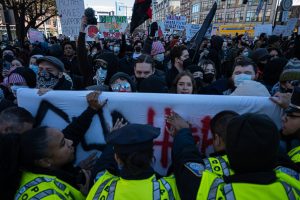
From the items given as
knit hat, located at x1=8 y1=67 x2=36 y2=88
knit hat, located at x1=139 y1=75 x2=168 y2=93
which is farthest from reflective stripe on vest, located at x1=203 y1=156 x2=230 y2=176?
knit hat, located at x1=8 y1=67 x2=36 y2=88

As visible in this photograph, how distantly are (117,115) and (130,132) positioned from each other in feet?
2.66

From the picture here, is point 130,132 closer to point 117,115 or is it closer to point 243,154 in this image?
point 243,154

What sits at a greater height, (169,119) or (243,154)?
(243,154)

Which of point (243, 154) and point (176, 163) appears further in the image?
point (176, 163)

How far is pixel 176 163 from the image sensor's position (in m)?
1.65

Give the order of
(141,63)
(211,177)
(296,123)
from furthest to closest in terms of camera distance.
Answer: (141,63) → (296,123) → (211,177)

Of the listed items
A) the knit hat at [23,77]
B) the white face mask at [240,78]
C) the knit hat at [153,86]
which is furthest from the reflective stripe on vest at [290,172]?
the knit hat at [23,77]

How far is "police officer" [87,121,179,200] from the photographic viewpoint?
1359 millimetres

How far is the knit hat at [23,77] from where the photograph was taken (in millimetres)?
2936

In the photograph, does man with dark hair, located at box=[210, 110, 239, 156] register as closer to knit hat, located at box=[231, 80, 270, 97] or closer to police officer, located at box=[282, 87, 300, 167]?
police officer, located at box=[282, 87, 300, 167]

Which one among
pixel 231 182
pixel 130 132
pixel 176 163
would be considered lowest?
pixel 176 163

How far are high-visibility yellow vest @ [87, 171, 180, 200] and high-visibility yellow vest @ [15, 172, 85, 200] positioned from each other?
200 millimetres

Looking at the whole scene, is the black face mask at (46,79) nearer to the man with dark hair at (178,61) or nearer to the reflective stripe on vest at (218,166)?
the man with dark hair at (178,61)

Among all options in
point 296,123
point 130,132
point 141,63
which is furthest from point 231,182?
point 141,63
